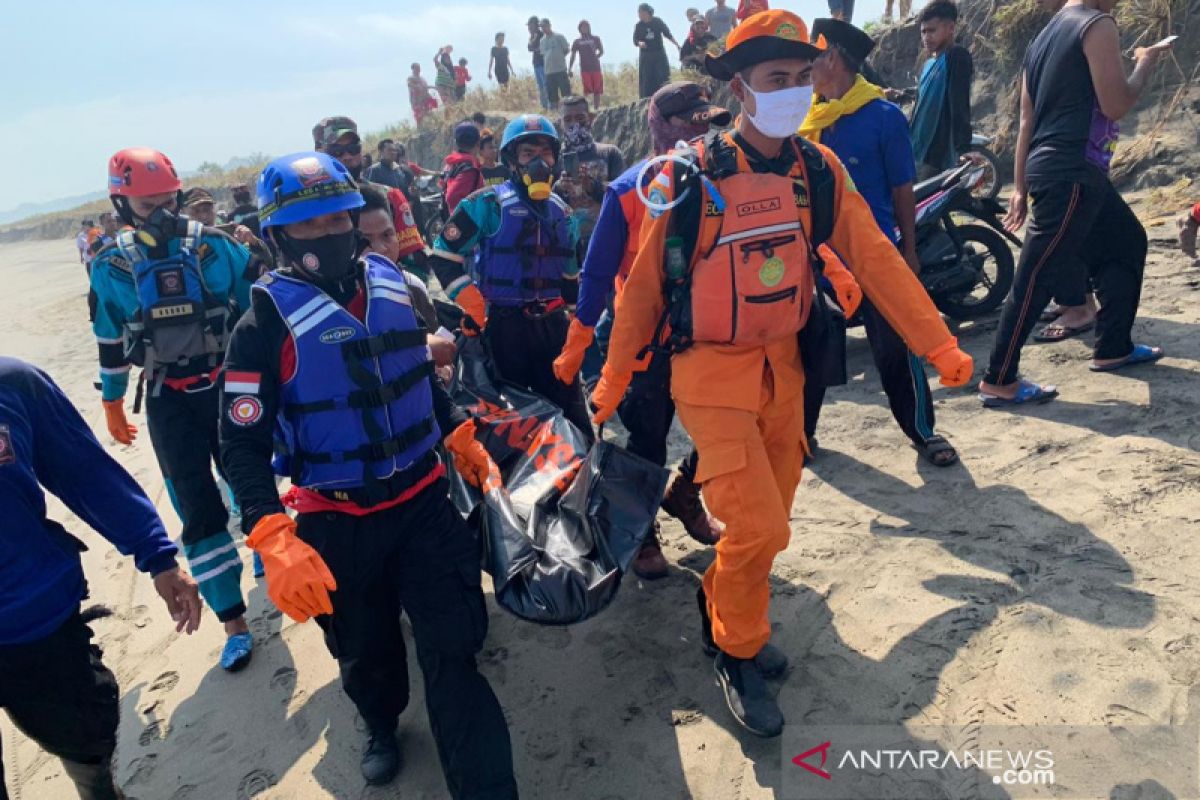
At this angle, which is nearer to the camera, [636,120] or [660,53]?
[660,53]

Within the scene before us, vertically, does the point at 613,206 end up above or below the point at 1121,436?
above

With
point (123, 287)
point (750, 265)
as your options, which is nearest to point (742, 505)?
point (750, 265)

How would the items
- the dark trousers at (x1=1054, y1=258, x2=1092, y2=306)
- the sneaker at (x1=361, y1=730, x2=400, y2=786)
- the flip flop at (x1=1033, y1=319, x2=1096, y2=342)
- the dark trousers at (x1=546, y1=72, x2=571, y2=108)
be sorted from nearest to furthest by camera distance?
the sneaker at (x1=361, y1=730, x2=400, y2=786), the dark trousers at (x1=1054, y1=258, x2=1092, y2=306), the flip flop at (x1=1033, y1=319, x2=1096, y2=342), the dark trousers at (x1=546, y1=72, x2=571, y2=108)

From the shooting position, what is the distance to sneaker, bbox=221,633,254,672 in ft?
11.8

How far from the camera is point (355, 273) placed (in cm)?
257

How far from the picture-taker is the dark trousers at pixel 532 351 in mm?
4160

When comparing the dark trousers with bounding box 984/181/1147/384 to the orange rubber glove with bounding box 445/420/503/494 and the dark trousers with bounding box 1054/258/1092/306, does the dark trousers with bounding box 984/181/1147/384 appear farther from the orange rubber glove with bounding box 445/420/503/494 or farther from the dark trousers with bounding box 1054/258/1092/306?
the orange rubber glove with bounding box 445/420/503/494

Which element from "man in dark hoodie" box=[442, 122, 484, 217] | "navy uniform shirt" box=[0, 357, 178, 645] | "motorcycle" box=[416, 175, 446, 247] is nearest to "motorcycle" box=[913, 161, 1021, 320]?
"man in dark hoodie" box=[442, 122, 484, 217]

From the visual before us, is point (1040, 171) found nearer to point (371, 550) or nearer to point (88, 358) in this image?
point (371, 550)

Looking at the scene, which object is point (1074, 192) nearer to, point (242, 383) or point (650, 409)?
point (650, 409)

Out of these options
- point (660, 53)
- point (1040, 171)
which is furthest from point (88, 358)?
point (1040, 171)

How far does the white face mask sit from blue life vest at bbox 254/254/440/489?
1.38 metres

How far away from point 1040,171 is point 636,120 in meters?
13.4

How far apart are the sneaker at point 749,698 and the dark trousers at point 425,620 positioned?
0.82m
